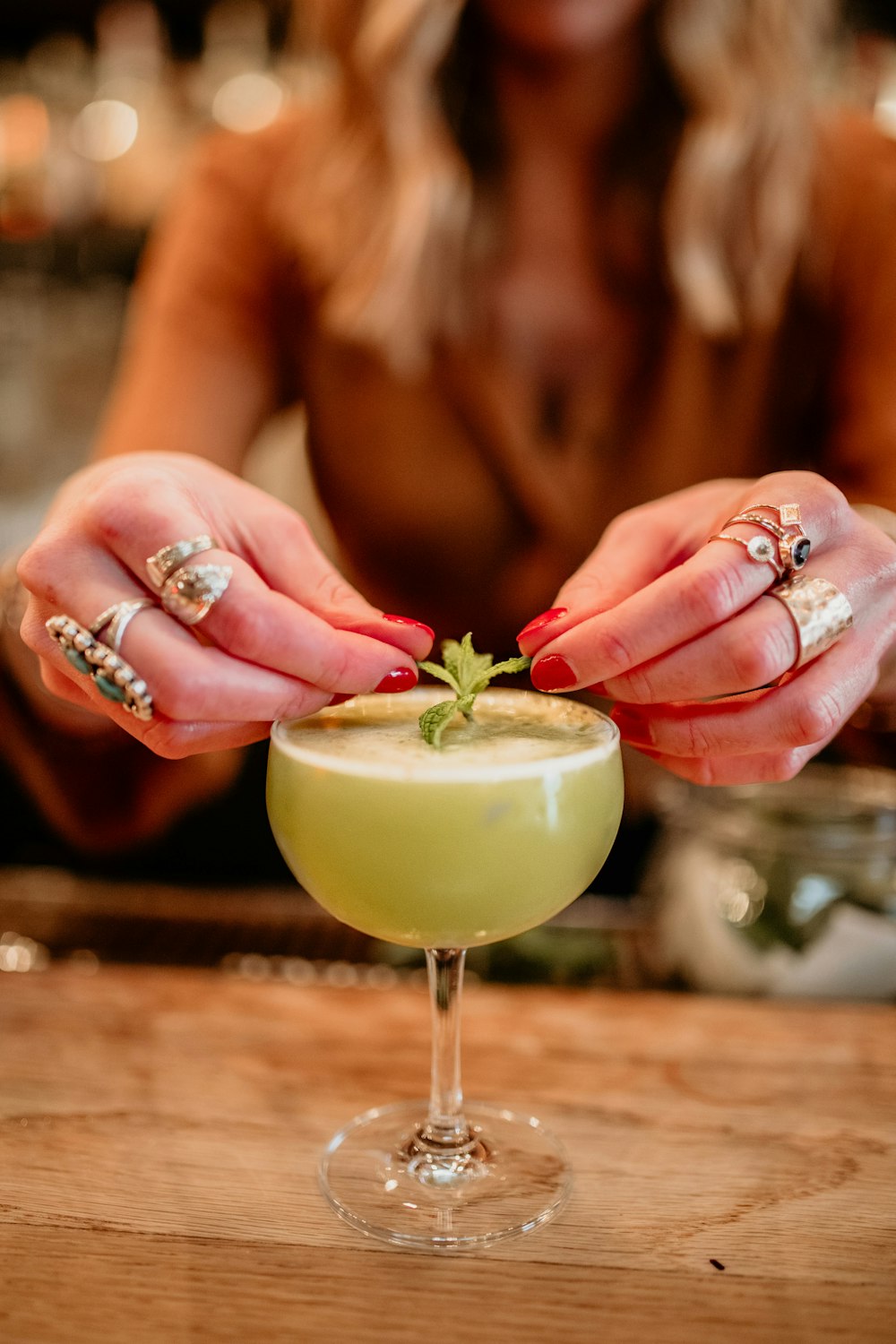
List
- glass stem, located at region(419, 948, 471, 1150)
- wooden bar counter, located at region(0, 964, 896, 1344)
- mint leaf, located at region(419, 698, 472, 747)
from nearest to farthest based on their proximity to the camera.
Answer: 1. wooden bar counter, located at region(0, 964, 896, 1344)
2. mint leaf, located at region(419, 698, 472, 747)
3. glass stem, located at region(419, 948, 471, 1150)

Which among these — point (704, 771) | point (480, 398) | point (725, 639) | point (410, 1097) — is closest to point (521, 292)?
point (480, 398)

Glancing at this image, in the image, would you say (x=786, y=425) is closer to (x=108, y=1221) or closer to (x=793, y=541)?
(x=793, y=541)

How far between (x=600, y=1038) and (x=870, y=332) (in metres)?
1.14

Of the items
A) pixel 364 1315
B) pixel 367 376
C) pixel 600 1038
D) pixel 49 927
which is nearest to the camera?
pixel 364 1315

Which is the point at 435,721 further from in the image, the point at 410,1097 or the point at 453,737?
the point at 410,1097

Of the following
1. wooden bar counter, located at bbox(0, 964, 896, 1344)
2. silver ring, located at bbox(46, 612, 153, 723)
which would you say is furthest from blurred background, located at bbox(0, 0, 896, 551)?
silver ring, located at bbox(46, 612, 153, 723)

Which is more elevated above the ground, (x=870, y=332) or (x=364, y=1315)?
(x=870, y=332)

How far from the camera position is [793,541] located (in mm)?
888

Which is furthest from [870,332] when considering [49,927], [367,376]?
[49,927]

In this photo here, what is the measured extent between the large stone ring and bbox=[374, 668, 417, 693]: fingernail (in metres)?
0.19

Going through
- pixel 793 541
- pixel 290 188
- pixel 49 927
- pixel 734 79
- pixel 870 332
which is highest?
pixel 734 79

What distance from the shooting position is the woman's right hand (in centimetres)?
86

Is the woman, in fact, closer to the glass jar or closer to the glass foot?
the glass jar

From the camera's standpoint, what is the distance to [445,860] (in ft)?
2.92
